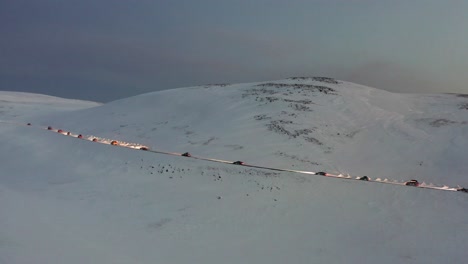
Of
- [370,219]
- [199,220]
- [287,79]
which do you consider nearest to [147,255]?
[199,220]

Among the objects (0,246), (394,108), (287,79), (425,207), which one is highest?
(287,79)

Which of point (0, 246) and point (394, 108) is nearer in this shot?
point (0, 246)

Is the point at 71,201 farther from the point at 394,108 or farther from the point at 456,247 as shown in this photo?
the point at 394,108

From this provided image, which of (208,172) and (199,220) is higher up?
(208,172)

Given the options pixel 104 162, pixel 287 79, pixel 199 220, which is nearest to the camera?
pixel 199 220

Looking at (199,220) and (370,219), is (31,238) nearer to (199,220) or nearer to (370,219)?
(199,220)

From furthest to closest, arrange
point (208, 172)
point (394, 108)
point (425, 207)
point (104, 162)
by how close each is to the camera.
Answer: point (394, 108) < point (104, 162) < point (208, 172) < point (425, 207)

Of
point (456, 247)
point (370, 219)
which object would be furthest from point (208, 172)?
point (456, 247)
